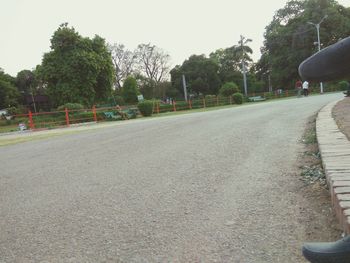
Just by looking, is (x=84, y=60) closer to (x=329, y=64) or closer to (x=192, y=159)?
(x=192, y=159)

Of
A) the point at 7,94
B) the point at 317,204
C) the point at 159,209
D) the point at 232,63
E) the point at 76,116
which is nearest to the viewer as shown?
the point at 317,204

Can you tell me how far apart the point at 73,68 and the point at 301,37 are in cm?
3094

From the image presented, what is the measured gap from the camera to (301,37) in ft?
161

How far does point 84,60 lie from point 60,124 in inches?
674

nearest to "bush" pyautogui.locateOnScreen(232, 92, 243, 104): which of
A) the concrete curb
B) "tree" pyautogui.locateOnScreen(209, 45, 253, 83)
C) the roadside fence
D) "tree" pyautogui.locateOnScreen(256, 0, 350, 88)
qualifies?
the roadside fence

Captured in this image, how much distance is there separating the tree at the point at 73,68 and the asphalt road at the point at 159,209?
107 ft

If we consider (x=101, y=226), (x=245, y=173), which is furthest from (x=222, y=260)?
(x=245, y=173)

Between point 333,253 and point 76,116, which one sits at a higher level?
point 333,253

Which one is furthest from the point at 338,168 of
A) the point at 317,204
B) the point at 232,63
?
the point at 232,63

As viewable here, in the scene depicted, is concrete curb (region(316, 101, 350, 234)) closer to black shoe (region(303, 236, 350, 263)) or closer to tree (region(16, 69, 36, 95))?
black shoe (region(303, 236, 350, 263))

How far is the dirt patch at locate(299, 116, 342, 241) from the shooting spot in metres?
2.22

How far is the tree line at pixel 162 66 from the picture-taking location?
122ft

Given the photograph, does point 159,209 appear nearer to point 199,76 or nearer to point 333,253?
point 333,253

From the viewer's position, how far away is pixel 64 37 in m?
Result: 37.2
